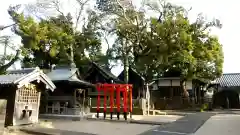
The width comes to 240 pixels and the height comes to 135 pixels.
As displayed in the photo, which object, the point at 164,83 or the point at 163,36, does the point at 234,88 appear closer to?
the point at 164,83

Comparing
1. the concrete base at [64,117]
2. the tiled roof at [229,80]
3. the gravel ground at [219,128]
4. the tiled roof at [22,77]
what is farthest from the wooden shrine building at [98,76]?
the gravel ground at [219,128]

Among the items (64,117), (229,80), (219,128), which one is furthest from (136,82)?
(219,128)

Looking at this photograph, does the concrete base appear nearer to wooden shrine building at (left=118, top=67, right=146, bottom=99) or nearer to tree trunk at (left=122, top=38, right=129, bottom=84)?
tree trunk at (left=122, top=38, right=129, bottom=84)

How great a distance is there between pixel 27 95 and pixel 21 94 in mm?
465

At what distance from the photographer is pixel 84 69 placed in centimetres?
3831

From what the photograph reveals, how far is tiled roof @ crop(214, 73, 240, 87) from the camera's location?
119 ft

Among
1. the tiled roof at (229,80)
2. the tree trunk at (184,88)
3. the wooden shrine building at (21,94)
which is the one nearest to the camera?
the wooden shrine building at (21,94)

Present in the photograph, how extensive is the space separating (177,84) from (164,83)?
198 centimetres

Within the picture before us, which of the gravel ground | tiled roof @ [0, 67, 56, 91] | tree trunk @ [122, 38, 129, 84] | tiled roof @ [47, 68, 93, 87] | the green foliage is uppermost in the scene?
the green foliage

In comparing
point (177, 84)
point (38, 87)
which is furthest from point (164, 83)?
point (38, 87)

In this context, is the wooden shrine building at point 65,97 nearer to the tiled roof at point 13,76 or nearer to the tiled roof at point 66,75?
the tiled roof at point 66,75

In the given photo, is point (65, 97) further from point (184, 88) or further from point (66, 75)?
point (184, 88)

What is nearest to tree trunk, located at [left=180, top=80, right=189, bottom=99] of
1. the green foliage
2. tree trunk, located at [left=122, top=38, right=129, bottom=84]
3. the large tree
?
the large tree

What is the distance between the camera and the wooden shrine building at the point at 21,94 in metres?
13.6
